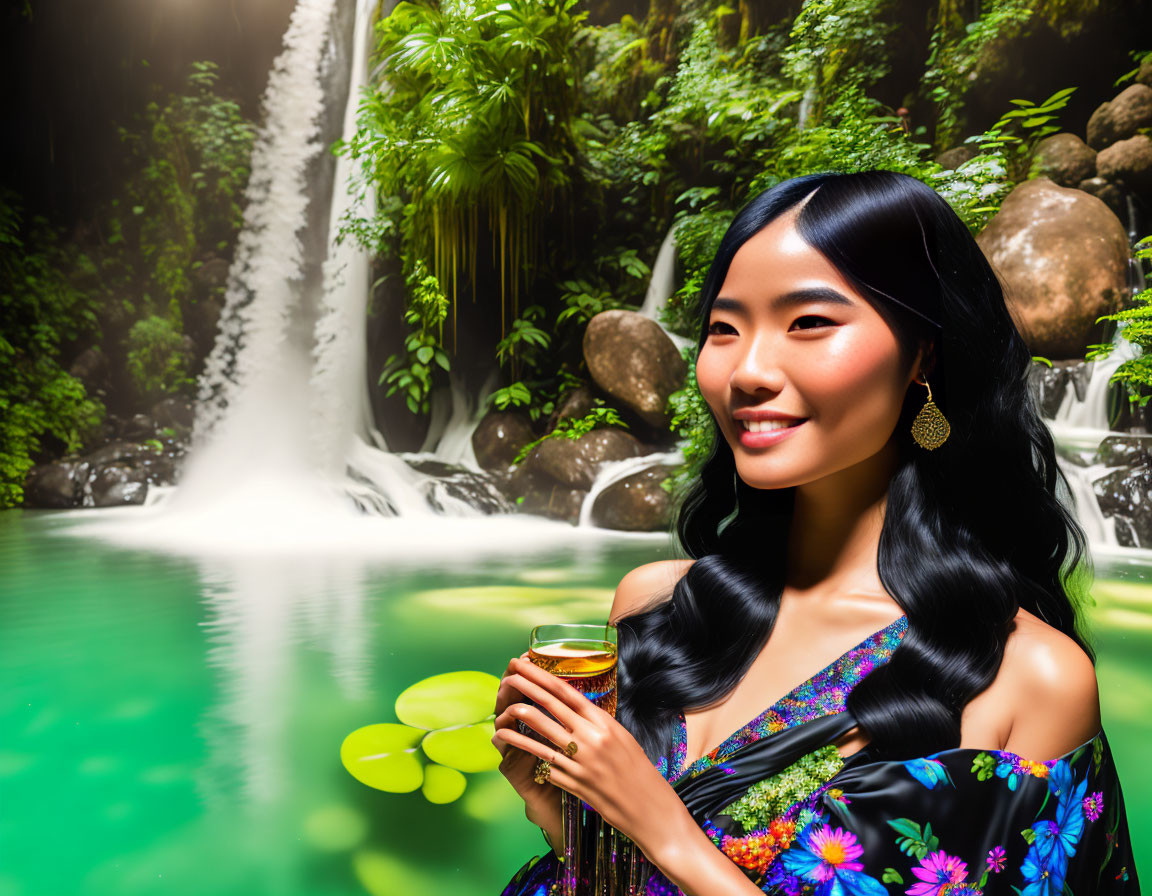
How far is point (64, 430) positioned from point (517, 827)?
5697 mm

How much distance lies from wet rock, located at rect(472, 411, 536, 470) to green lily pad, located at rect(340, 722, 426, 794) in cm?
351

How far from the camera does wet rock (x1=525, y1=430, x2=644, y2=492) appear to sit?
18.9 ft

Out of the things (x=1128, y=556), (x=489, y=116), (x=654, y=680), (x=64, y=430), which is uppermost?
(x=489, y=116)

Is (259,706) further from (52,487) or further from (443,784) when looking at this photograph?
(52,487)

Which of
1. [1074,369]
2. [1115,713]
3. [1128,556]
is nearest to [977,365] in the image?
[1115,713]

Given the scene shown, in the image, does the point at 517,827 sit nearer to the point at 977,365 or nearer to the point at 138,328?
the point at 977,365

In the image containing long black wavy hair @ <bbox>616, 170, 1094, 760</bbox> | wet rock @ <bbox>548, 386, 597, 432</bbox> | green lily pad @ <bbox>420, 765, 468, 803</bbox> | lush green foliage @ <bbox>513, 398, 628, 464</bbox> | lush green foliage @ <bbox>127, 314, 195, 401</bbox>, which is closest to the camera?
long black wavy hair @ <bbox>616, 170, 1094, 760</bbox>

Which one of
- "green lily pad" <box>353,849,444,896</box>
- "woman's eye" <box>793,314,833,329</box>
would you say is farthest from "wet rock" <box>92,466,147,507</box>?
"woman's eye" <box>793,314,833,329</box>

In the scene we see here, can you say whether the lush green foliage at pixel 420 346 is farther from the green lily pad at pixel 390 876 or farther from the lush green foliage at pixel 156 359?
the green lily pad at pixel 390 876

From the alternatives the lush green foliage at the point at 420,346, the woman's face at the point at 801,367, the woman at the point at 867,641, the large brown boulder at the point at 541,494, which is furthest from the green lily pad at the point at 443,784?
the lush green foliage at the point at 420,346

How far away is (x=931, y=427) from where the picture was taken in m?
1.02

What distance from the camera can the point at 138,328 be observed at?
266 inches

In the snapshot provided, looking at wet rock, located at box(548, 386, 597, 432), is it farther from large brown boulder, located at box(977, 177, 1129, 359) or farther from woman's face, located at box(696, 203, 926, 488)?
woman's face, located at box(696, 203, 926, 488)

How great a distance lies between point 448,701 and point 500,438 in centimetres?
367
